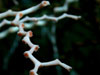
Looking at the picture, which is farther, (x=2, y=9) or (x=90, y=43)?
(x=90, y=43)

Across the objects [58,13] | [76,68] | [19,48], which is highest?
[58,13]

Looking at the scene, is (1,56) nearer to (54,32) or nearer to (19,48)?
(19,48)

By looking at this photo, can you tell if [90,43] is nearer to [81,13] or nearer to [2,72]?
[81,13]

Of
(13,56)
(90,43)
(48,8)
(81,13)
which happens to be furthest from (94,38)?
(13,56)

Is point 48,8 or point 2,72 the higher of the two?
point 48,8

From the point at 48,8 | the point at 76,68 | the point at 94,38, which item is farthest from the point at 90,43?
the point at 48,8

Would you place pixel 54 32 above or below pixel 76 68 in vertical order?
above
